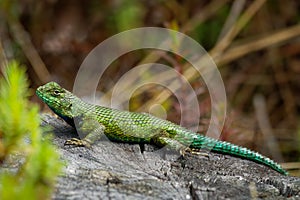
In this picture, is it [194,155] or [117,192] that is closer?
[117,192]

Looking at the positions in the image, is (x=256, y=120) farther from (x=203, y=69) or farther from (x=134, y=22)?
(x=134, y=22)

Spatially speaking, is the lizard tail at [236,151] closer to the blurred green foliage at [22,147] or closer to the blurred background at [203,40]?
the blurred green foliage at [22,147]

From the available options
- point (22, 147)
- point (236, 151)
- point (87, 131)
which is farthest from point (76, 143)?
point (236, 151)

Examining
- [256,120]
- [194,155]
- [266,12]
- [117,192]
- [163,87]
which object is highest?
[266,12]

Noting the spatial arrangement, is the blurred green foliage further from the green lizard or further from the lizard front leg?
the green lizard

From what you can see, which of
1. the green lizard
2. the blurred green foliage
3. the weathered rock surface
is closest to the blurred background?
the green lizard

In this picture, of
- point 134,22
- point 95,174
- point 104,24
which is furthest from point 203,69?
point 95,174
